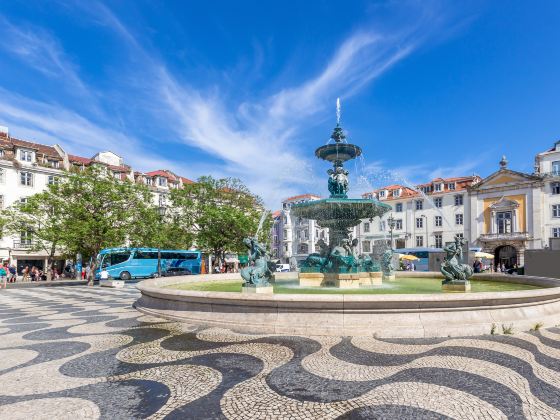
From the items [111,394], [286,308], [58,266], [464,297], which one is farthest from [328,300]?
[58,266]

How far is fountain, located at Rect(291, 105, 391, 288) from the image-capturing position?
468 inches

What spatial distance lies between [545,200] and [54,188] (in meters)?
50.7

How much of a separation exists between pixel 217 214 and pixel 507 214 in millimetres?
36139

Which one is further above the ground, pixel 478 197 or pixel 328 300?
pixel 478 197

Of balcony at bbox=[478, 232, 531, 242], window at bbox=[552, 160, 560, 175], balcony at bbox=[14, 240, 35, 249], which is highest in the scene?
window at bbox=[552, 160, 560, 175]

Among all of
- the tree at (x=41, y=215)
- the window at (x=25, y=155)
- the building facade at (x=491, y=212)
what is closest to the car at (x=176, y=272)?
the tree at (x=41, y=215)

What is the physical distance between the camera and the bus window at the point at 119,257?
2968 cm

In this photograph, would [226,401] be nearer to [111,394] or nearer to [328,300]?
[111,394]

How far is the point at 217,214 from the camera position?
108 feet

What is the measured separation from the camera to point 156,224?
29328 millimetres

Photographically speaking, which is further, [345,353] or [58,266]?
[58,266]

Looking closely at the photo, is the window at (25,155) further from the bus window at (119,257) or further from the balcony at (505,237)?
the balcony at (505,237)

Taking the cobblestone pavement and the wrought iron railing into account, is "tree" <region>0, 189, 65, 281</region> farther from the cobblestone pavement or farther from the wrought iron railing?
the wrought iron railing

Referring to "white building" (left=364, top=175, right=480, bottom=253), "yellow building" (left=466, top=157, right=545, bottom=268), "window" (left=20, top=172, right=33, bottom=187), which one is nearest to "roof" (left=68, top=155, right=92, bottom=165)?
"window" (left=20, top=172, right=33, bottom=187)
